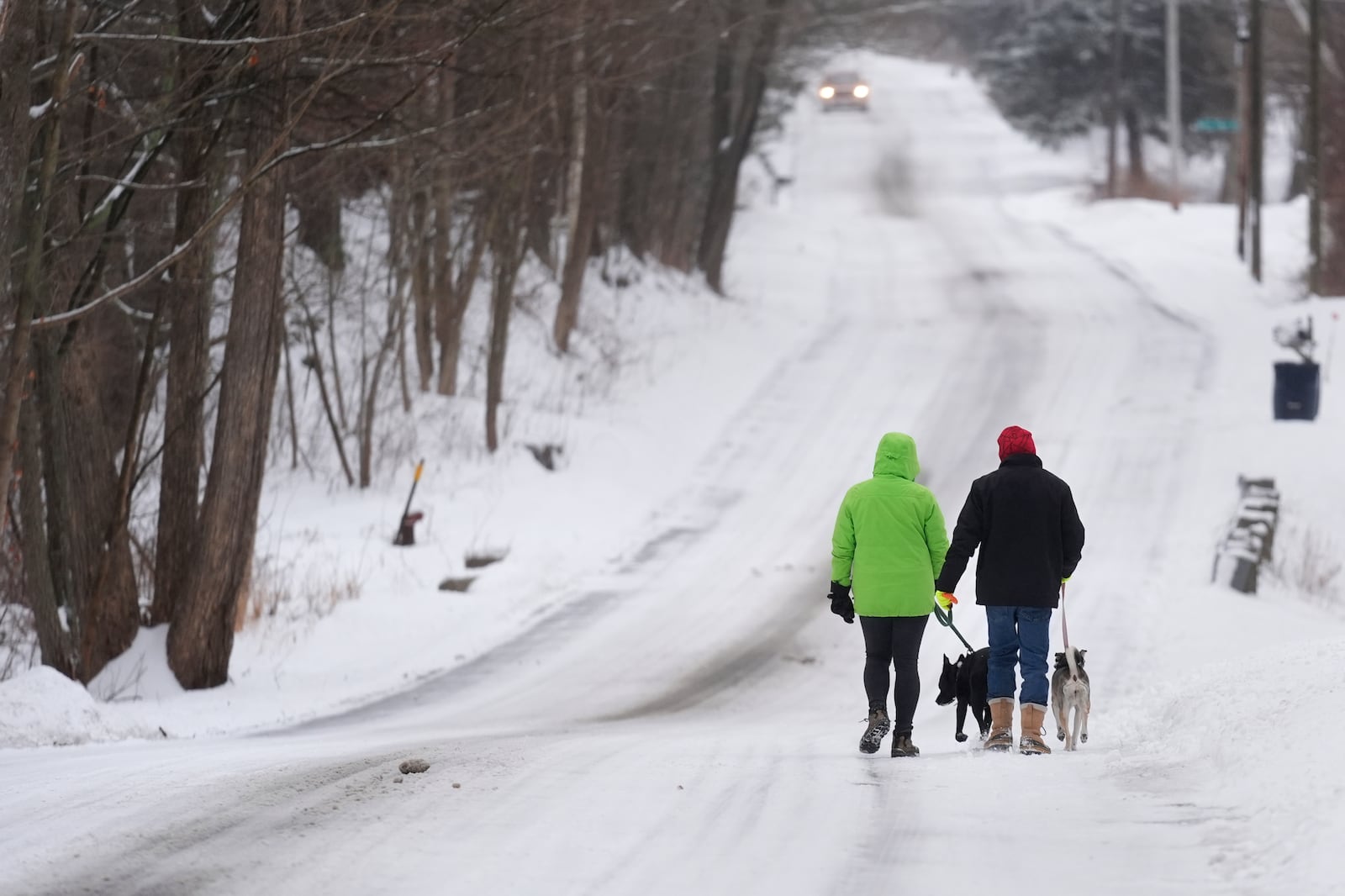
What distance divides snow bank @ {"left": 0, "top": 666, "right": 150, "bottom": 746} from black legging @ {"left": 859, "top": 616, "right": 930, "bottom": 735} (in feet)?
14.7

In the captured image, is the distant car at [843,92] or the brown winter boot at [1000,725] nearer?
the brown winter boot at [1000,725]

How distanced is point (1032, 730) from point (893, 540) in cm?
119

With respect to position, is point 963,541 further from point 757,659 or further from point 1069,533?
point 757,659

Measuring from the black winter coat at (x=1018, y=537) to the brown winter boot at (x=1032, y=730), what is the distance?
0.54 meters

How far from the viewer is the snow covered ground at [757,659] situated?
224 inches

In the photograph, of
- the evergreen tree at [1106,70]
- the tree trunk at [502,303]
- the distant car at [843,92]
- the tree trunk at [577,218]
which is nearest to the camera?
the tree trunk at [502,303]

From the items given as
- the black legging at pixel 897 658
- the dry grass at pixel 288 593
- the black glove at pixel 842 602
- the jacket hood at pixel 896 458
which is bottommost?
the dry grass at pixel 288 593

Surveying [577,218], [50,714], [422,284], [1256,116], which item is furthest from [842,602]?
[1256,116]

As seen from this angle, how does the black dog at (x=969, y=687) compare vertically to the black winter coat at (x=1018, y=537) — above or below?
below

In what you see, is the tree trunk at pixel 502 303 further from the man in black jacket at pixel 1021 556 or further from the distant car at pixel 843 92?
the distant car at pixel 843 92

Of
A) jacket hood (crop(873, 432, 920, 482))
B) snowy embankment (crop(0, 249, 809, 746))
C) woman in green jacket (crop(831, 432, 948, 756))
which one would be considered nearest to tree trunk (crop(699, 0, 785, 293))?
snowy embankment (crop(0, 249, 809, 746))

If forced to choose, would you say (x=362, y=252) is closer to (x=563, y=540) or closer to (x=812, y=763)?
(x=563, y=540)

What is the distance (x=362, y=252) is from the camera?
26.4 metres

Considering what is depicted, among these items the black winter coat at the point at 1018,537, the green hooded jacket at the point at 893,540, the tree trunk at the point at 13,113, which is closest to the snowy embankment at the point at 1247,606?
the black winter coat at the point at 1018,537
